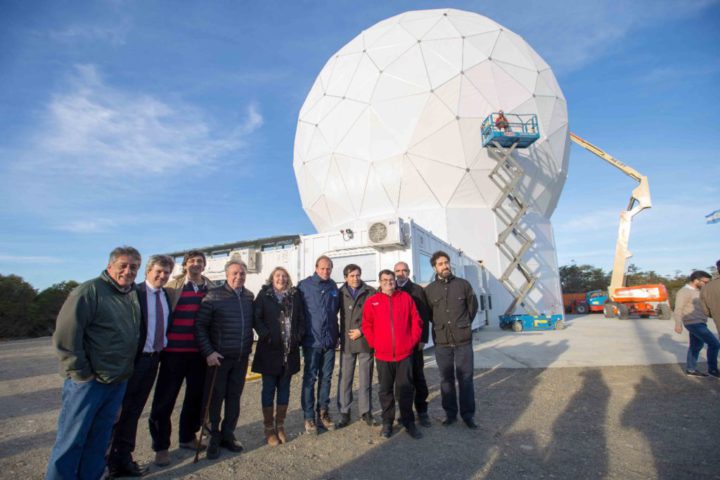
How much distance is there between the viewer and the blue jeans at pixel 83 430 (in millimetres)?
2266

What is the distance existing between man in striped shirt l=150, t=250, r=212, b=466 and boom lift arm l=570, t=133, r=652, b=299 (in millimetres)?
24907

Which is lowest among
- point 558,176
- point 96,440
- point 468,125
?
point 96,440

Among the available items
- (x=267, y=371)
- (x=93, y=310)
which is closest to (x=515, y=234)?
(x=267, y=371)

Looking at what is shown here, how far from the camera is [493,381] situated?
5.90 m

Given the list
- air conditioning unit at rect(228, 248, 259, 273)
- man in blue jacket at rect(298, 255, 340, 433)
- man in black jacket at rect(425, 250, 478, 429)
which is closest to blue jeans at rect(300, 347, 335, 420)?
man in blue jacket at rect(298, 255, 340, 433)

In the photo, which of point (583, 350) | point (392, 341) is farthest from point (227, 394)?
point (583, 350)

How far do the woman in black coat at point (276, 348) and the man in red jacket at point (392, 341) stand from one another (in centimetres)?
85

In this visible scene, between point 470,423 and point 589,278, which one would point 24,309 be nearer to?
point 470,423

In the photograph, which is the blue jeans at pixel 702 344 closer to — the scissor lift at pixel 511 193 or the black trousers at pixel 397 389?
the black trousers at pixel 397 389

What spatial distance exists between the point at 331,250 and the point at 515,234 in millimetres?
11160

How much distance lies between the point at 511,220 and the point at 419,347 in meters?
14.0

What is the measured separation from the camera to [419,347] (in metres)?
4.15

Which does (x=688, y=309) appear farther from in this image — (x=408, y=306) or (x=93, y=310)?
(x=93, y=310)

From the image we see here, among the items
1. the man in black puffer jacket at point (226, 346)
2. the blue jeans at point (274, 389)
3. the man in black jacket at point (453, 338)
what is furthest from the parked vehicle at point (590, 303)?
the man in black puffer jacket at point (226, 346)
